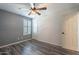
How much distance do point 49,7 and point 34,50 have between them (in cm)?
86

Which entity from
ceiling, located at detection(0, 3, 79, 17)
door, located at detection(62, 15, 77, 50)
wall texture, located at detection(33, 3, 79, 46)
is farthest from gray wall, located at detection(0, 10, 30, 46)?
door, located at detection(62, 15, 77, 50)

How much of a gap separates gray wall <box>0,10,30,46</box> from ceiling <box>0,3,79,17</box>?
0.09m

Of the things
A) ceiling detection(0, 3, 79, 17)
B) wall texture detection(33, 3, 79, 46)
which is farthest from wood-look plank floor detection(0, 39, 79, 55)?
ceiling detection(0, 3, 79, 17)

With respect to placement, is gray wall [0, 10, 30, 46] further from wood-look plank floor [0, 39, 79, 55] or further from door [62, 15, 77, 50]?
door [62, 15, 77, 50]

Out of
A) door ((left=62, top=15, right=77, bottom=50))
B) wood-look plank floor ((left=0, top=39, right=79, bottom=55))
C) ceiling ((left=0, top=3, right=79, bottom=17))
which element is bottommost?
wood-look plank floor ((left=0, top=39, right=79, bottom=55))

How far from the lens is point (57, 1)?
1.83m

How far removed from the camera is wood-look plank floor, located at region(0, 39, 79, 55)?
6.01ft

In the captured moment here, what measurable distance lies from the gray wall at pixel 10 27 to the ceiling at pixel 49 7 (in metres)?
A: 0.09

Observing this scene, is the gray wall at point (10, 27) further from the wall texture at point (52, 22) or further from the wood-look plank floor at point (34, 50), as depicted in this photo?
the wall texture at point (52, 22)

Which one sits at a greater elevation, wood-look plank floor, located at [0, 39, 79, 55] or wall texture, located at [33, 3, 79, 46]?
wall texture, located at [33, 3, 79, 46]

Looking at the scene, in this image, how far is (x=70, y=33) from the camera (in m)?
1.88

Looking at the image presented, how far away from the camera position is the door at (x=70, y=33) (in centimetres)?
184
